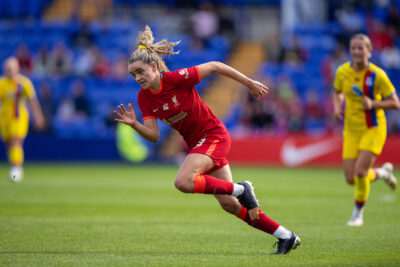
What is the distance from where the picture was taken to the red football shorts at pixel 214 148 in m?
6.61

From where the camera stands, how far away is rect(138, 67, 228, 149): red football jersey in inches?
264

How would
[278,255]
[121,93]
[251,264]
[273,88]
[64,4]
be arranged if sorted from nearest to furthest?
[251,264] → [278,255] → [273,88] → [121,93] → [64,4]

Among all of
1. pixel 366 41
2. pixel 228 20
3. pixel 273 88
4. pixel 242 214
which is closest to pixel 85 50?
pixel 228 20

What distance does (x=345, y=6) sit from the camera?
2505 cm

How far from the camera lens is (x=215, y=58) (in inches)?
958

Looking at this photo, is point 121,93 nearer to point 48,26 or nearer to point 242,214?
point 48,26

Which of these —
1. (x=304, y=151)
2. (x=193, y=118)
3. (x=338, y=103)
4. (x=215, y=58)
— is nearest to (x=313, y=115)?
(x=304, y=151)

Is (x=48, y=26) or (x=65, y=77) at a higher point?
(x=48, y=26)

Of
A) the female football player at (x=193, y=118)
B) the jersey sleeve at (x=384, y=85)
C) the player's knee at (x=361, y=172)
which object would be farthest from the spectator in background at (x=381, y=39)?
the female football player at (x=193, y=118)

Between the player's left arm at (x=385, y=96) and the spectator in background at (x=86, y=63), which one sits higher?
the player's left arm at (x=385, y=96)

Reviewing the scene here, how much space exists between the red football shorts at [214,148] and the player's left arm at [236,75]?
0.61m

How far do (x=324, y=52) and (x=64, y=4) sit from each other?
12674 millimetres

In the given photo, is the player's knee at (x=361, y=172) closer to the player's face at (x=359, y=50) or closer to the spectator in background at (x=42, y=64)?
the player's face at (x=359, y=50)

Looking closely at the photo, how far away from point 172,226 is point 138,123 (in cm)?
243
